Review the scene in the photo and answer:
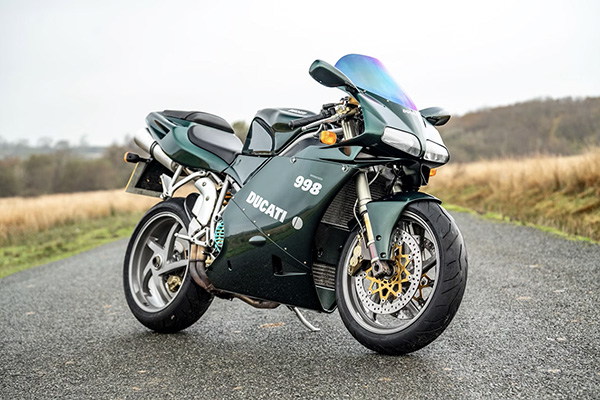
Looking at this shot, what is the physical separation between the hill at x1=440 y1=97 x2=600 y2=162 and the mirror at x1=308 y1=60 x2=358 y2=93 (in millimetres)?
36956

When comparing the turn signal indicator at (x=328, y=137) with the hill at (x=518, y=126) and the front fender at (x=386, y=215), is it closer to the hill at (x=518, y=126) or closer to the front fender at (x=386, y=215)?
the front fender at (x=386, y=215)

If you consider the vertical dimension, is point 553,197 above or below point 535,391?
below

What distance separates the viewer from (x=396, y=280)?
376cm

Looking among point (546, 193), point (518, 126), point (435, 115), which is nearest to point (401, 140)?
point (435, 115)

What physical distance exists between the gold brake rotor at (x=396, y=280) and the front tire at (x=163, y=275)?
156cm

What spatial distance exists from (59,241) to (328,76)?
13860 mm

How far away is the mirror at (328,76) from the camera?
151 inches

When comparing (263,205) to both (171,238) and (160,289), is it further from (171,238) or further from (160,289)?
(160,289)

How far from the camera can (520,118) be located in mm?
61594

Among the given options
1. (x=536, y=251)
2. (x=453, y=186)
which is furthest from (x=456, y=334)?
(x=453, y=186)

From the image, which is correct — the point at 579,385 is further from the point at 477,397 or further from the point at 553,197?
the point at 553,197

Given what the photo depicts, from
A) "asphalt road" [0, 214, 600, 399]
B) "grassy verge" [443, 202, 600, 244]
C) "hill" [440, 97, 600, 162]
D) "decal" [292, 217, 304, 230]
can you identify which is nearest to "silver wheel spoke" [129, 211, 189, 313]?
"asphalt road" [0, 214, 600, 399]

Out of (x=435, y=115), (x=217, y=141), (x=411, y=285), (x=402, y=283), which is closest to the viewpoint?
(x=411, y=285)

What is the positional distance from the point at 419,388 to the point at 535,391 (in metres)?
0.55
